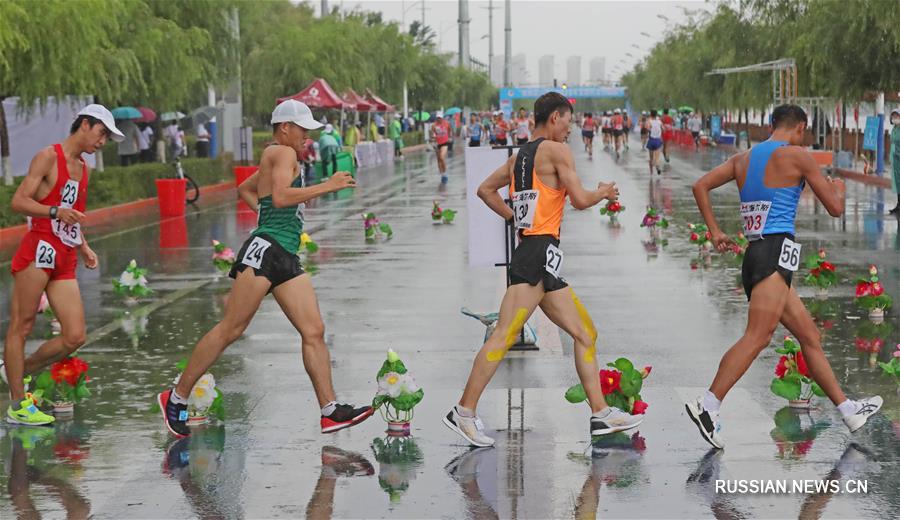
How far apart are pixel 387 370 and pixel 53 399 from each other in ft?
6.97

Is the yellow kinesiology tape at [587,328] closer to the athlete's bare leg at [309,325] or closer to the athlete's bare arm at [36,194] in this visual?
the athlete's bare leg at [309,325]

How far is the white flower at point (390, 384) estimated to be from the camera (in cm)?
830

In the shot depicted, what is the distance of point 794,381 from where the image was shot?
8719mm

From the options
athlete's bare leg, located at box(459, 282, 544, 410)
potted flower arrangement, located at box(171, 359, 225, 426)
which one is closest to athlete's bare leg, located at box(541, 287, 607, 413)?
athlete's bare leg, located at box(459, 282, 544, 410)

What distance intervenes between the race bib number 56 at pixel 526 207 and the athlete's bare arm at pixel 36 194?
2551 millimetres

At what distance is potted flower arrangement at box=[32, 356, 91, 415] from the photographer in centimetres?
893

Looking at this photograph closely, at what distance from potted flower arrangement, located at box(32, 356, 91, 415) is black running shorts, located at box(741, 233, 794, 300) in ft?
13.1

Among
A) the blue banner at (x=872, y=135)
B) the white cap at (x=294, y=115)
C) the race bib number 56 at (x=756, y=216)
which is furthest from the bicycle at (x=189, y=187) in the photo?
the race bib number 56 at (x=756, y=216)

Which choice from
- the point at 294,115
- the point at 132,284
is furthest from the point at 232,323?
the point at 132,284

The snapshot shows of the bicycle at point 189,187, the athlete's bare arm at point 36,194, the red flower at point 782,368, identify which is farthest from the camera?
the bicycle at point 189,187

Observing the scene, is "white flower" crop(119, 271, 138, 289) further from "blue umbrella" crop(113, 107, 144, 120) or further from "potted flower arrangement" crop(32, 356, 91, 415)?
"blue umbrella" crop(113, 107, 144, 120)

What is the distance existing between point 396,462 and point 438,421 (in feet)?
3.44

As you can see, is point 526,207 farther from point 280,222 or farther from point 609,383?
point 280,222

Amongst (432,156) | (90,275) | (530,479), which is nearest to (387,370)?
(530,479)
